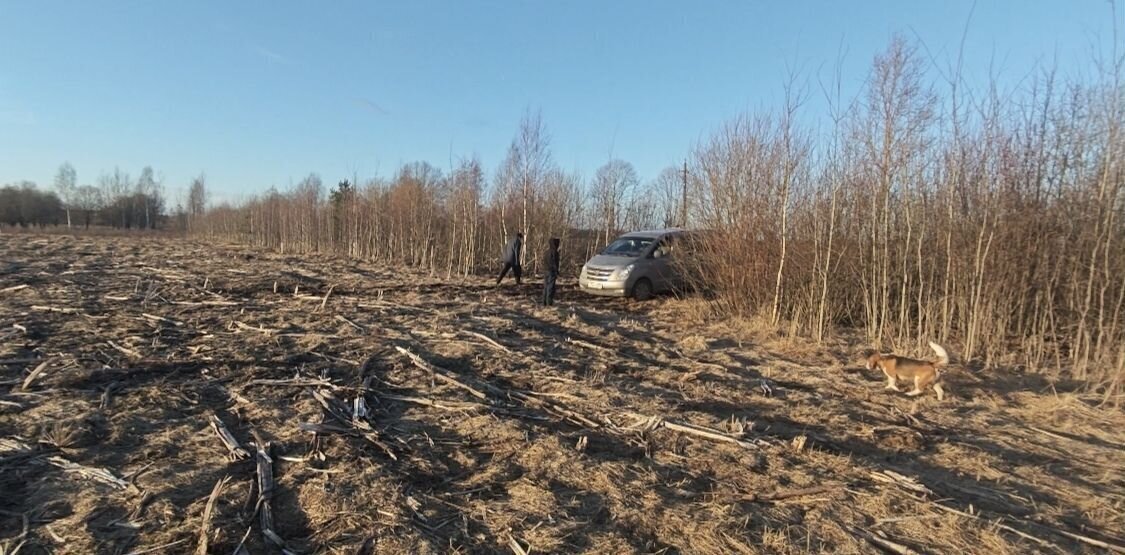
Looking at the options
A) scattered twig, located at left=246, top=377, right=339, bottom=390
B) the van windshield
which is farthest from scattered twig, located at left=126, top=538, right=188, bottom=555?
the van windshield

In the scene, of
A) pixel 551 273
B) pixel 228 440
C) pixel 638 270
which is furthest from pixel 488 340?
pixel 638 270

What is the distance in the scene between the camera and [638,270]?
13023 millimetres

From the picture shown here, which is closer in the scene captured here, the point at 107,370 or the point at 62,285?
the point at 107,370

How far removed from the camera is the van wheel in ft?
43.0

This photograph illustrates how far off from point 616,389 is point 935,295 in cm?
559

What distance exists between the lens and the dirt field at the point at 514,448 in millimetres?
3188

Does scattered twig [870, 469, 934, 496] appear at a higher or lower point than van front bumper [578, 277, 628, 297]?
lower

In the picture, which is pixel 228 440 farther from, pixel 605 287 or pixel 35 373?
pixel 605 287

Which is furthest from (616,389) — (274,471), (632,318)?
(632,318)

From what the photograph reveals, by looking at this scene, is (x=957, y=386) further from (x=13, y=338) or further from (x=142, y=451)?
(x=13, y=338)

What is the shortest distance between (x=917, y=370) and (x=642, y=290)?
739 centimetres

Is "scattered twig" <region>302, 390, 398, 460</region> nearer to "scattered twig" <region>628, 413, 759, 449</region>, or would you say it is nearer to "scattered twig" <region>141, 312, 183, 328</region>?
"scattered twig" <region>628, 413, 759, 449</region>

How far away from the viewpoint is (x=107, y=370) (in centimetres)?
605

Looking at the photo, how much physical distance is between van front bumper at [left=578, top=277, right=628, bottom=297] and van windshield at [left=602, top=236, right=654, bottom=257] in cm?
81
